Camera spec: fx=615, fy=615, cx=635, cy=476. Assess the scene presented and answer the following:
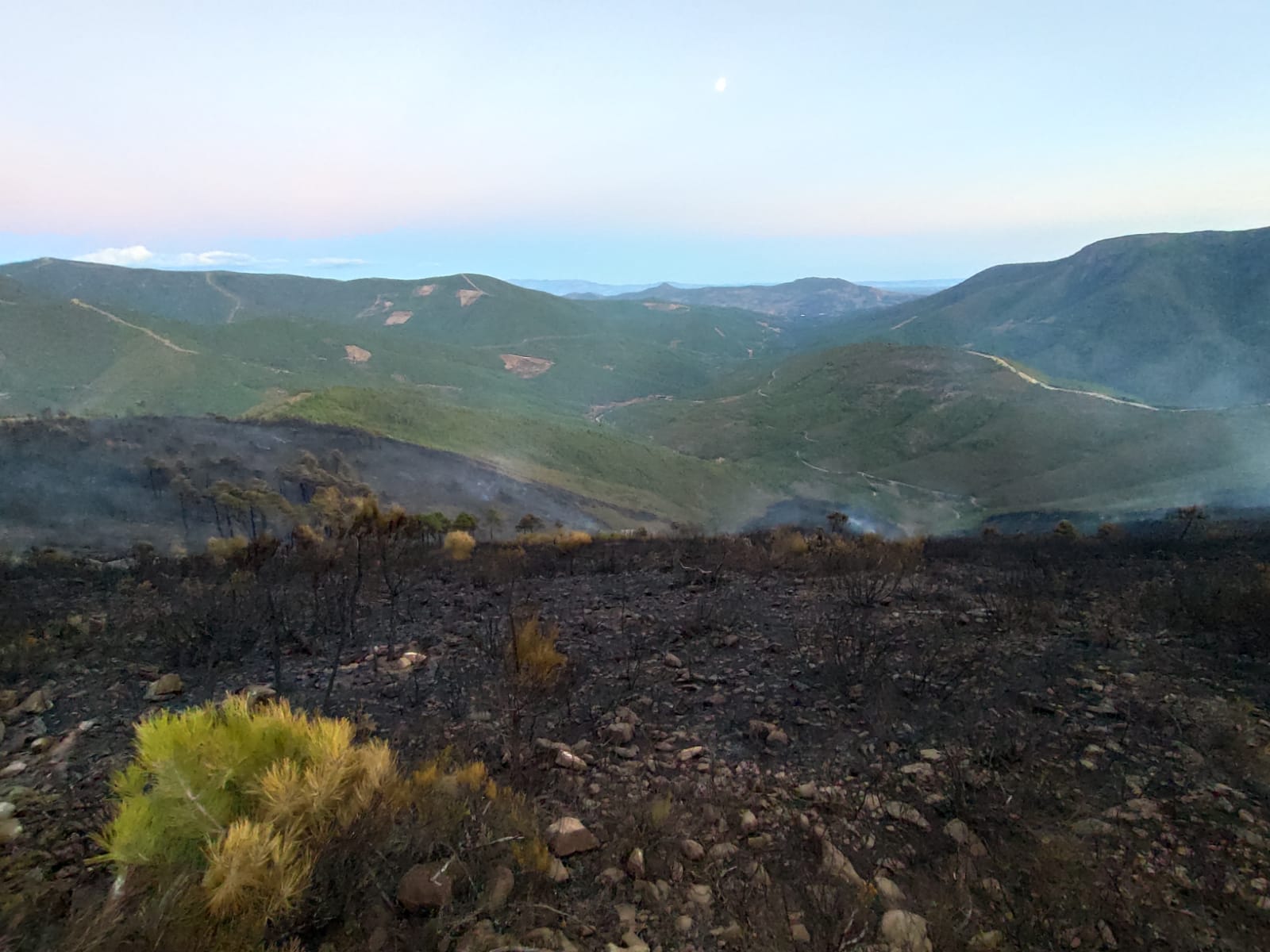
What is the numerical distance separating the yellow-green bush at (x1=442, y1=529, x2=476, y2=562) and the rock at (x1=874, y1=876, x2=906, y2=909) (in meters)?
8.99

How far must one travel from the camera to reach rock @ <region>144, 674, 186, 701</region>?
16.8 feet

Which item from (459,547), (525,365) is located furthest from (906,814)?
(525,365)

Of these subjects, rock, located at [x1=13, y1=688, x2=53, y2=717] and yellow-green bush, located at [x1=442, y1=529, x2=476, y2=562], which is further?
yellow-green bush, located at [x1=442, y1=529, x2=476, y2=562]

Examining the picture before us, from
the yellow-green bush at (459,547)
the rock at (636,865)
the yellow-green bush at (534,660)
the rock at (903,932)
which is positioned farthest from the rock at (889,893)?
the yellow-green bush at (459,547)

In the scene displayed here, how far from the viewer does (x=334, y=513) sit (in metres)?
26.5

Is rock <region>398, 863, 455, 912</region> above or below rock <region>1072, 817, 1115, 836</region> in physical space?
above

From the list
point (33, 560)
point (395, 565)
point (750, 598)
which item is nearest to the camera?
point (750, 598)

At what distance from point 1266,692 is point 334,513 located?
28115 millimetres

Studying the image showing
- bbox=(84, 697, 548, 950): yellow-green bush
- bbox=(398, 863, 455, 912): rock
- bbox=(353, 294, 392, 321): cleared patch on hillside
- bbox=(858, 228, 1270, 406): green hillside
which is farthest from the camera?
→ bbox=(353, 294, 392, 321): cleared patch on hillside

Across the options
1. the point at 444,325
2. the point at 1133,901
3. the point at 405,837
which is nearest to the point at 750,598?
the point at 1133,901

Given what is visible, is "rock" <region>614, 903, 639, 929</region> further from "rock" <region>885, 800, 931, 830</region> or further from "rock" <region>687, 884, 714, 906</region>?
"rock" <region>885, 800, 931, 830</region>

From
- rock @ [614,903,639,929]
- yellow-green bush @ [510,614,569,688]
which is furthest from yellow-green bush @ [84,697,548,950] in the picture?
yellow-green bush @ [510,614,569,688]

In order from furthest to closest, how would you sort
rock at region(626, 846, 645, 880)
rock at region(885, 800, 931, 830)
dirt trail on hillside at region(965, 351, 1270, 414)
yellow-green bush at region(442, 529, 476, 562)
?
1. dirt trail on hillside at region(965, 351, 1270, 414)
2. yellow-green bush at region(442, 529, 476, 562)
3. rock at region(885, 800, 931, 830)
4. rock at region(626, 846, 645, 880)

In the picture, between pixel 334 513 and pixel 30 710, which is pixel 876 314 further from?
pixel 30 710
